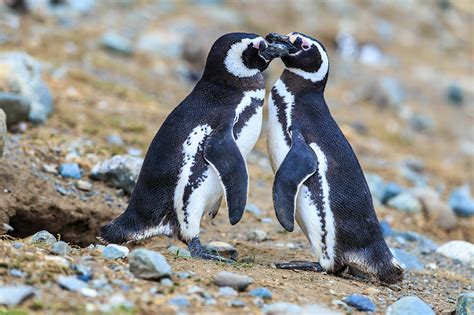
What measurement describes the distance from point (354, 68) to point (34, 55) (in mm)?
6246

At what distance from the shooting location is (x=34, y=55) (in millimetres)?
8773

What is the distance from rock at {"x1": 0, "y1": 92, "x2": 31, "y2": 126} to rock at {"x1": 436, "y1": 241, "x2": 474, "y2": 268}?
11.3ft

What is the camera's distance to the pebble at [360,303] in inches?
140

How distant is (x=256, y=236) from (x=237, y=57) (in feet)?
4.73

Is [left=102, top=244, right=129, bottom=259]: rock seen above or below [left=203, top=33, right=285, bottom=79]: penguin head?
below

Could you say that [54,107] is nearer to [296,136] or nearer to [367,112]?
[296,136]

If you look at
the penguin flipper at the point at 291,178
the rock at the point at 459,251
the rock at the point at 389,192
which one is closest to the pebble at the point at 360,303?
the penguin flipper at the point at 291,178

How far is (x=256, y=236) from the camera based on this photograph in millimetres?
5383

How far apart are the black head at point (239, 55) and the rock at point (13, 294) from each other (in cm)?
198

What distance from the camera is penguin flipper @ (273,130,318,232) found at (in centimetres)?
410

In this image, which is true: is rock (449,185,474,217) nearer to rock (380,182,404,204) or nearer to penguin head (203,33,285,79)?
rock (380,182,404,204)

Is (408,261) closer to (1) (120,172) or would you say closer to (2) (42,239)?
(1) (120,172)

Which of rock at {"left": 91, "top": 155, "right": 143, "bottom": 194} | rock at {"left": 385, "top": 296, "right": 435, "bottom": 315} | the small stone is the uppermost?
rock at {"left": 91, "top": 155, "right": 143, "bottom": 194}

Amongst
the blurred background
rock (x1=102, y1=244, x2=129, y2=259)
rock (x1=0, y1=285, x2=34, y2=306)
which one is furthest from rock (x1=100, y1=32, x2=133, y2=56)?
rock (x1=0, y1=285, x2=34, y2=306)
